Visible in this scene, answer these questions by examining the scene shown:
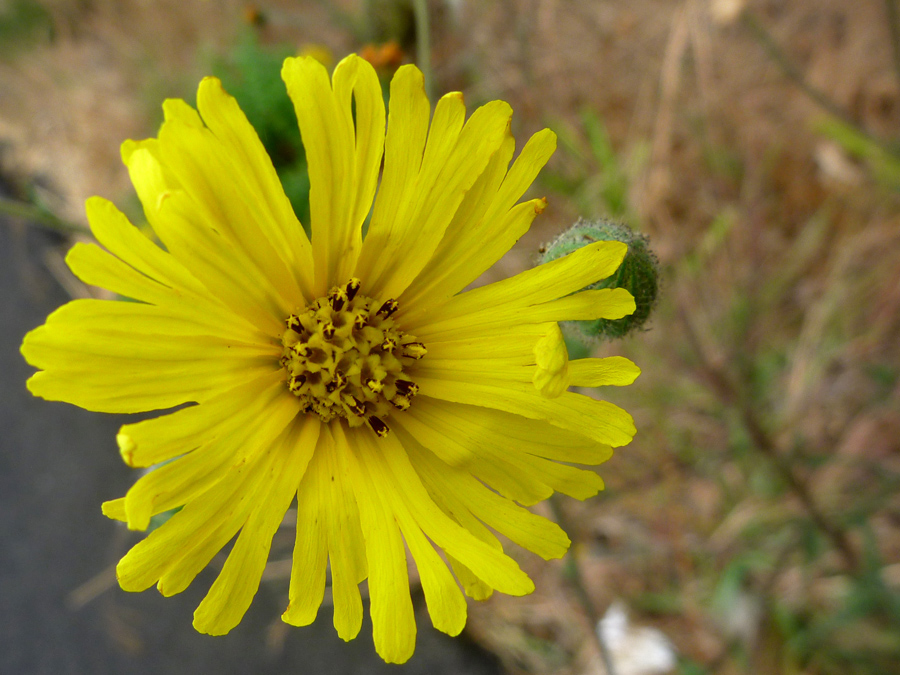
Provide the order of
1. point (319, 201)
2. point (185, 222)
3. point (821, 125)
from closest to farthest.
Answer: point (185, 222) → point (319, 201) → point (821, 125)

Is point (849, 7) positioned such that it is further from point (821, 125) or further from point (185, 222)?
point (185, 222)

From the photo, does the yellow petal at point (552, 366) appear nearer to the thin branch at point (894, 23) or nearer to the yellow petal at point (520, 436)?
the yellow petal at point (520, 436)

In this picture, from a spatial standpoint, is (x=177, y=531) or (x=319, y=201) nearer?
(x=177, y=531)

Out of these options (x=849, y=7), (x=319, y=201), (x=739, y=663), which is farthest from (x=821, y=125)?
(x=319, y=201)

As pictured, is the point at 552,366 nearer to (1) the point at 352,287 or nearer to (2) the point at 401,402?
(2) the point at 401,402

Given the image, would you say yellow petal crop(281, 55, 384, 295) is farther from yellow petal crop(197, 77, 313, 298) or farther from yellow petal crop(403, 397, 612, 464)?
yellow petal crop(403, 397, 612, 464)

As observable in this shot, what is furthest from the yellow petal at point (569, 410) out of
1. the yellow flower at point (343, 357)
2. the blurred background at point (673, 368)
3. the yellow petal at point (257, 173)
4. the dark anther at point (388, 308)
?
the blurred background at point (673, 368)
